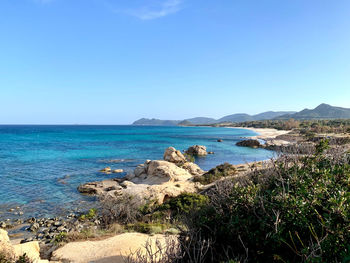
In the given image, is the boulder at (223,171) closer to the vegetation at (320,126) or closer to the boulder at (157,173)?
the boulder at (157,173)

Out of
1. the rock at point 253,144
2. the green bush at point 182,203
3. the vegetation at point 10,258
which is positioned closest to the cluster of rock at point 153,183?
the green bush at point 182,203

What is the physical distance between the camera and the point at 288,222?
396cm

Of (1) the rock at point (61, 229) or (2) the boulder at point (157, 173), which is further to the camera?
(2) the boulder at point (157, 173)

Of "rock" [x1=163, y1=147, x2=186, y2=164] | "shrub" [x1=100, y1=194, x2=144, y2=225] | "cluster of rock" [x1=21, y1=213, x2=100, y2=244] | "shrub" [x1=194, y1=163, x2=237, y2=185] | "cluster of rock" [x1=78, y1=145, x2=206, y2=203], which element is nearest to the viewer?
"cluster of rock" [x1=21, y1=213, x2=100, y2=244]

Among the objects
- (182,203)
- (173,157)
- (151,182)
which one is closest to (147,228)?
(182,203)

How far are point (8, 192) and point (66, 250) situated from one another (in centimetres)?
1468

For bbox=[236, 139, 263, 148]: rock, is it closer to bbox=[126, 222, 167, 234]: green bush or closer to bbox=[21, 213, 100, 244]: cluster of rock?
bbox=[21, 213, 100, 244]: cluster of rock

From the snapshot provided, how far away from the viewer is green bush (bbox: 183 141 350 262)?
3369 millimetres

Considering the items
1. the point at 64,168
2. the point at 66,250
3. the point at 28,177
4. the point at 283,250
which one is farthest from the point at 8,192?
the point at 283,250

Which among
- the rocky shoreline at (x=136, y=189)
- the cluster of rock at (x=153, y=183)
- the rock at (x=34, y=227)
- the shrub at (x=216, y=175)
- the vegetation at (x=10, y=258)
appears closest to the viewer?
the vegetation at (x=10, y=258)

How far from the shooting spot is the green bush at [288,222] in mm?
3369

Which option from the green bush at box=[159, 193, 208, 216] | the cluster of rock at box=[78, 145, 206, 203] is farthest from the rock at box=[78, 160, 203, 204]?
the green bush at box=[159, 193, 208, 216]

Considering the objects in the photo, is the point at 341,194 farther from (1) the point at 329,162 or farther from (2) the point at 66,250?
(2) the point at 66,250

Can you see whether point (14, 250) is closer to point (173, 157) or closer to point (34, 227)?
point (34, 227)
